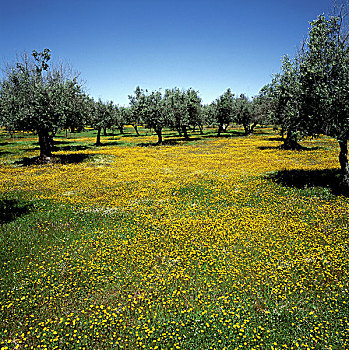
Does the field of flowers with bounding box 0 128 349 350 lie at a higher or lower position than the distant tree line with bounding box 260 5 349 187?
lower

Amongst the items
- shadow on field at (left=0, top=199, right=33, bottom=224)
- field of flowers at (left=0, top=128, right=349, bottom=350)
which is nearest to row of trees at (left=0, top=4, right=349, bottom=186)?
field of flowers at (left=0, top=128, right=349, bottom=350)

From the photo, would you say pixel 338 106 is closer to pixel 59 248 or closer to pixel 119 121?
pixel 59 248

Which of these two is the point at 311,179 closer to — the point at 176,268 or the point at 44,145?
the point at 176,268

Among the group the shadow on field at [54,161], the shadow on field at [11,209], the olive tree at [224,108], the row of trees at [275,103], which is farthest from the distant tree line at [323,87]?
the olive tree at [224,108]

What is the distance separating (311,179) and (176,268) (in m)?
16.5

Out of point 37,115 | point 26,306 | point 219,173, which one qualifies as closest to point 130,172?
point 219,173

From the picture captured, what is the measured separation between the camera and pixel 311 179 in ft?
67.4

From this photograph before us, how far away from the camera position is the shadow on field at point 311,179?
17959 mm

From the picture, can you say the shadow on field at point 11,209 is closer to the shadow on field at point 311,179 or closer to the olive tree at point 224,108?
the shadow on field at point 311,179

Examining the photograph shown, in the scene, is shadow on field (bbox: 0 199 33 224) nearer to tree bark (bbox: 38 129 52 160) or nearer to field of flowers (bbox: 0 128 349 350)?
field of flowers (bbox: 0 128 349 350)

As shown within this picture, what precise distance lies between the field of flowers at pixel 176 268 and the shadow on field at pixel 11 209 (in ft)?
0.26

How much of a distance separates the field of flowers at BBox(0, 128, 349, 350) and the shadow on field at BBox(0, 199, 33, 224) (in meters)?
0.08

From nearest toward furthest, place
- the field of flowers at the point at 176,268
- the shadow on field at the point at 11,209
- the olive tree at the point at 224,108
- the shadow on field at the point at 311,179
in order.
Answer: the field of flowers at the point at 176,268 → the shadow on field at the point at 11,209 → the shadow on field at the point at 311,179 → the olive tree at the point at 224,108

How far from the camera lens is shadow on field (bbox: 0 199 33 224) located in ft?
46.6
